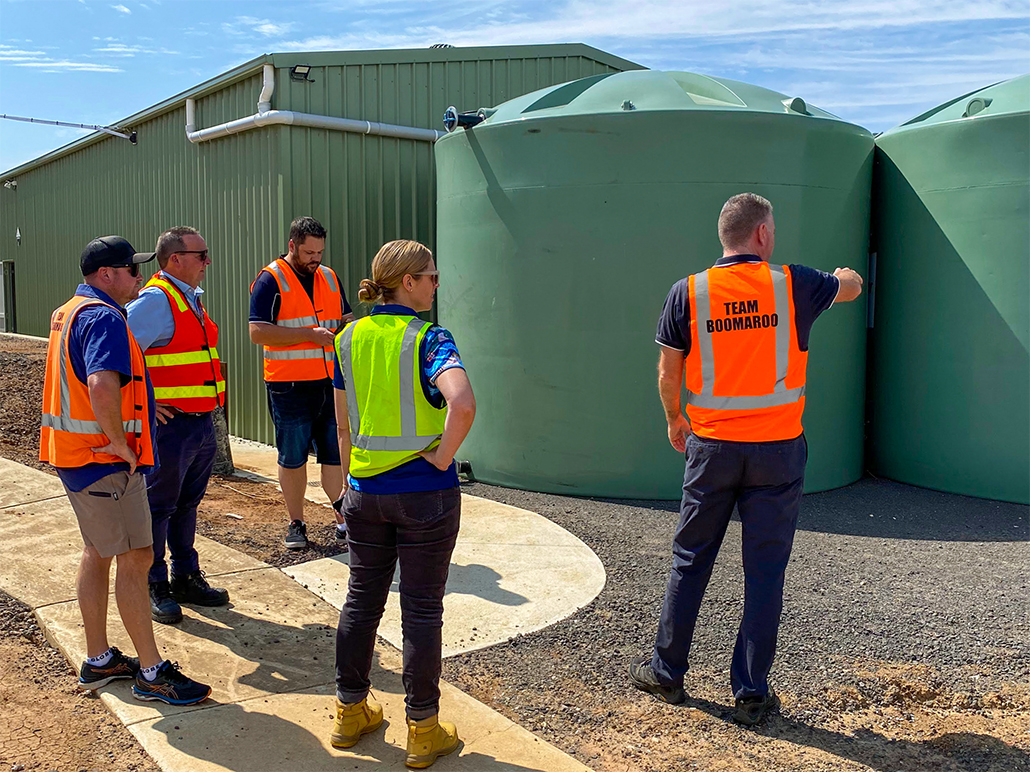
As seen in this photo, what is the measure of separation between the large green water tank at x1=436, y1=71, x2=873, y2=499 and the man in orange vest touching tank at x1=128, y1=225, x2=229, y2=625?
323cm

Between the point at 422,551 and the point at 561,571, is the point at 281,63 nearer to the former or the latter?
the point at 561,571

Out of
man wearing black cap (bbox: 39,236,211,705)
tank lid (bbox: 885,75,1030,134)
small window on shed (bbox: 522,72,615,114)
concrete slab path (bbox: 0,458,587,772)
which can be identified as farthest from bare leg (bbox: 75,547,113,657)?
tank lid (bbox: 885,75,1030,134)

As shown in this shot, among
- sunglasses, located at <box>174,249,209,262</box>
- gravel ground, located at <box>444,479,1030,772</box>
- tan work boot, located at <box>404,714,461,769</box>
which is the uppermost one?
sunglasses, located at <box>174,249,209,262</box>

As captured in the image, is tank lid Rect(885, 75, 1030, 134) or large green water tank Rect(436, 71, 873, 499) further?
tank lid Rect(885, 75, 1030, 134)

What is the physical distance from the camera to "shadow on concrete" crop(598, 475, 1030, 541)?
254 inches

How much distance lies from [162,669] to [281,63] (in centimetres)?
710

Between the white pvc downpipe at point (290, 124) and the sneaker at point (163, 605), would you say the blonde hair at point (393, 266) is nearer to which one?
the sneaker at point (163, 605)

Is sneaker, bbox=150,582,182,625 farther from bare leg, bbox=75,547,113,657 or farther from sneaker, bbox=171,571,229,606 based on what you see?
bare leg, bbox=75,547,113,657

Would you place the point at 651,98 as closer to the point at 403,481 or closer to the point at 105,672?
the point at 403,481

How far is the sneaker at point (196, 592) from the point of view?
15.1ft

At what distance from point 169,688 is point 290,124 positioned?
6.81 meters

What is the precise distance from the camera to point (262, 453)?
31.4ft

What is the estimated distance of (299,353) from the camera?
18.0ft

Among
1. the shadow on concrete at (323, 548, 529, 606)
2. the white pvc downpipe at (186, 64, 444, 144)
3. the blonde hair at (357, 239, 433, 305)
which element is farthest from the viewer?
the white pvc downpipe at (186, 64, 444, 144)
